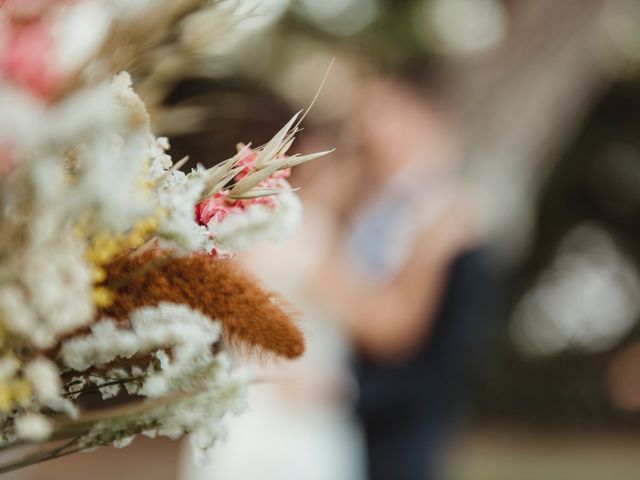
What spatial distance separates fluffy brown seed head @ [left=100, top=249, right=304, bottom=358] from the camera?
1.90 ft

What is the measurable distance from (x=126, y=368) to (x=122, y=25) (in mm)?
229

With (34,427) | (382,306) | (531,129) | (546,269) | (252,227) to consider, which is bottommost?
(34,427)

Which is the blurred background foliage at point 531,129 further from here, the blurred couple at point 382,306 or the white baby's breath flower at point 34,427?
the white baby's breath flower at point 34,427

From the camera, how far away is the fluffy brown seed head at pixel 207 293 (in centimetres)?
58

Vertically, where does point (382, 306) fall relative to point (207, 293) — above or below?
above

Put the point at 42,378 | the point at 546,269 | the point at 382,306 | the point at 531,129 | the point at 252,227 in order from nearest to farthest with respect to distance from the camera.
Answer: the point at 42,378
the point at 252,227
the point at 382,306
the point at 531,129
the point at 546,269

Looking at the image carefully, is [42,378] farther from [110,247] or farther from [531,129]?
[531,129]

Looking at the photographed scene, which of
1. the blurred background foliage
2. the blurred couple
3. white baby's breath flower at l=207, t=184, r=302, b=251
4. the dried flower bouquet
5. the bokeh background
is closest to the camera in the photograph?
the dried flower bouquet

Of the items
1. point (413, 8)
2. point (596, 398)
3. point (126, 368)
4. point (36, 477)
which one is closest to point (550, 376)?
point (596, 398)

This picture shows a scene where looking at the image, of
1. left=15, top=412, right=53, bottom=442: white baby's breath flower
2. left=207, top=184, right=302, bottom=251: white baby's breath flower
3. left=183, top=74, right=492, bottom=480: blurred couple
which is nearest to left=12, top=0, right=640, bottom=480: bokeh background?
left=183, top=74, right=492, bottom=480: blurred couple

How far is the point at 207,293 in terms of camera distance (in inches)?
23.2

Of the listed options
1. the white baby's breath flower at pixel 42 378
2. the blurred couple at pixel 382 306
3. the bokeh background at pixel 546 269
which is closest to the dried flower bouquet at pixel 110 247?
the white baby's breath flower at pixel 42 378

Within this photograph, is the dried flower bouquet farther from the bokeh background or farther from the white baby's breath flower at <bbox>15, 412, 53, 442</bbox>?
the bokeh background

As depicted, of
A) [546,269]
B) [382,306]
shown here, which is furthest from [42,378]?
[546,269]
